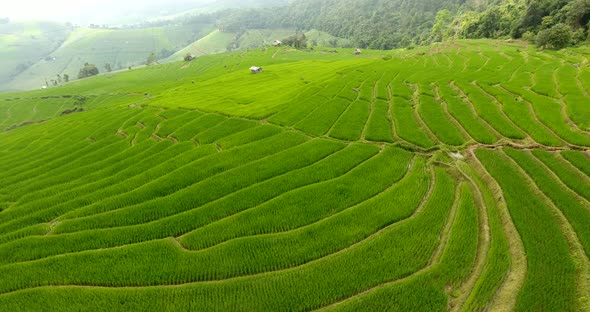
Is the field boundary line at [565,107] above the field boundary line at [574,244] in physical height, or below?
above

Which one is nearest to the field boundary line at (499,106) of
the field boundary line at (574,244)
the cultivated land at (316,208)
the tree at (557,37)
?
the cultivated land at (316,208)

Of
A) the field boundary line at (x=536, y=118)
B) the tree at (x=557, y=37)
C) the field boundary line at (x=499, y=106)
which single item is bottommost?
the field boundary line at (x=499, y=106)

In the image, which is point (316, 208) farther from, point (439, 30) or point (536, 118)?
point (439, 30)

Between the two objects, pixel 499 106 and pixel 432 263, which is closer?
pixel 432 263

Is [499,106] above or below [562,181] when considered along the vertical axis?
above

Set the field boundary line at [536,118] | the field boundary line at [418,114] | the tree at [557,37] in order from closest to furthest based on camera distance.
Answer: the field boundary line at [536,118]
the field boundary line at [418,114]
the tree at [557,37]

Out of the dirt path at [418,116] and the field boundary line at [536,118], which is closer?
the field boundary line at [536,118]

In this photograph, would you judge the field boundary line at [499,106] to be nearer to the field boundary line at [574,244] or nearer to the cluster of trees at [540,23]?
the field boundary line at [574,244]

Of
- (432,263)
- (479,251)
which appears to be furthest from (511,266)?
(432,263)
